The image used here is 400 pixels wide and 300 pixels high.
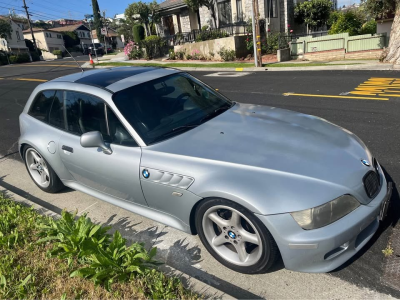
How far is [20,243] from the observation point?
10.2 feet

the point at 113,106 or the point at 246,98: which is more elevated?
the point at 113,106

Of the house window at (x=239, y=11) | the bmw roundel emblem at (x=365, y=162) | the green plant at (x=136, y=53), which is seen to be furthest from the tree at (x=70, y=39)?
the bmw roundel emblem at (x=365, y=162)

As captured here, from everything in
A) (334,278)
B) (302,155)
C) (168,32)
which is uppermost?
(168,32)

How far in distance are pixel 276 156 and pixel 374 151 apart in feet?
8.86

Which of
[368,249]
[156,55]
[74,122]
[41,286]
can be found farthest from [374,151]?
[156,55]

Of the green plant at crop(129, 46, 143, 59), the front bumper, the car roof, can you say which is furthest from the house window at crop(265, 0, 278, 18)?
the front bumper

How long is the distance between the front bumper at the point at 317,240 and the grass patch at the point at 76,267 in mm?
741

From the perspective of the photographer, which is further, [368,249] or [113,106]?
[113,106]

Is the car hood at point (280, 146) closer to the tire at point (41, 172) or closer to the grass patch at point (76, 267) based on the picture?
the grass patch at point (76, 267)

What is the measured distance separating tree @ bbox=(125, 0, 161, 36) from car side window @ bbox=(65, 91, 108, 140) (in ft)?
93.5

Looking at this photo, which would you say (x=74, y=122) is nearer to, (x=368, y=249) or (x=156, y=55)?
(x=368, y=249)

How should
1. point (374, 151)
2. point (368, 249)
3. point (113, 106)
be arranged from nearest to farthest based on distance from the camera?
point (368, 249) → point (113, 106) → point (374, 151)

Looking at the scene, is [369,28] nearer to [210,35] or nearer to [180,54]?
[210,35]

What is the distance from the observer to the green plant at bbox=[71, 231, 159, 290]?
8.06 feet
